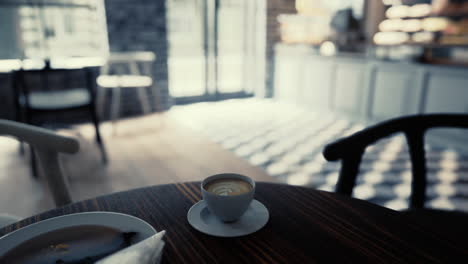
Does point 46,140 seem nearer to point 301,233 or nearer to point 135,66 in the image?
point 301,233

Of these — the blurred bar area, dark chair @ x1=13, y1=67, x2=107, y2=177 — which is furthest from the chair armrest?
the blurred bar area

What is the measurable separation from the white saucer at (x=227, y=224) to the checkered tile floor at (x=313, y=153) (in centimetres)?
165

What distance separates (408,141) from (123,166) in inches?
80.1

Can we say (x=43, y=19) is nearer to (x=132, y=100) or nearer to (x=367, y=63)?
(x=132, y=100)

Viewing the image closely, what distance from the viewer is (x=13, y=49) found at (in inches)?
134

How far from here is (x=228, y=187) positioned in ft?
1.91

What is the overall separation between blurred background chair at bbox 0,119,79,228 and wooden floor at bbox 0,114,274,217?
1.10 m

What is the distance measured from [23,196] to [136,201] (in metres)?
1.74

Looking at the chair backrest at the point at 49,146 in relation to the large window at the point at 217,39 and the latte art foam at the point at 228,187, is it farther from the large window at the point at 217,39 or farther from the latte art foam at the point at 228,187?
the large window at the point at 217,39

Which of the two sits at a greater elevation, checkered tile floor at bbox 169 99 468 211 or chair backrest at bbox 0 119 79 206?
chair backrest at bbox 0 119 79 206

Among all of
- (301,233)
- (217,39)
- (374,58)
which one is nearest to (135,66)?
(217,39)

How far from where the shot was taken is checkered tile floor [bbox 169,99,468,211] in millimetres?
2151

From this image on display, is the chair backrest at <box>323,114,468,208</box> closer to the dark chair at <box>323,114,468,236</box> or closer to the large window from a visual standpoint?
the dark chair at <box>323,114,468,236</box>

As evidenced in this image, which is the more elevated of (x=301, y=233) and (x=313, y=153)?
(x=301, y=233)
